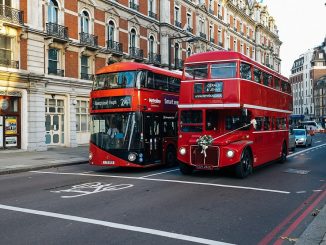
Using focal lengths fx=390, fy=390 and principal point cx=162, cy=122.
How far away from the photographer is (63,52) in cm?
2775

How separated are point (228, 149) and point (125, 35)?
23920 millimetres

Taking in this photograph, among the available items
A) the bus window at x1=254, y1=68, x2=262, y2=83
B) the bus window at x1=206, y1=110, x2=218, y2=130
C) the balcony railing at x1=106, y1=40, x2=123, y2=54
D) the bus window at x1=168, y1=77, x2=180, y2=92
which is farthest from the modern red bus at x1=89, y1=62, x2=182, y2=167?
the balcony railing at x1=106, y1=40, x2=123, y2=54

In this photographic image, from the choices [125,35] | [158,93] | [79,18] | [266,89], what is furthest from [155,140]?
[125,35]

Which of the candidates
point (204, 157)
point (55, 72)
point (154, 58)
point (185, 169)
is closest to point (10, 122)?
point (55, 72)

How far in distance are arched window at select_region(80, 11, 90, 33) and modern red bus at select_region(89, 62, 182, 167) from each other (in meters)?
15.9

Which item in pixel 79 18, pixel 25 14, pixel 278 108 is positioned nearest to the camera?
pixel 278 108

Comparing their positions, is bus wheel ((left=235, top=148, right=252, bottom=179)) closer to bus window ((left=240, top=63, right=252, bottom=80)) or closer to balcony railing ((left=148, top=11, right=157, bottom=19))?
bus window ((left=240, top=63, right=252, bottom=80))

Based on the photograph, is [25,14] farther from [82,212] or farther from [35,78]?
[82,212]

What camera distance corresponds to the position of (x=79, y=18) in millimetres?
29047

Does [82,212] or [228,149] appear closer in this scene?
[82,212]

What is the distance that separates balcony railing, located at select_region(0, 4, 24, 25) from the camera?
23.1m

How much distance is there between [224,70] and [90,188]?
5891mm

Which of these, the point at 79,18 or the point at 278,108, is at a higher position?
the point at 79,18

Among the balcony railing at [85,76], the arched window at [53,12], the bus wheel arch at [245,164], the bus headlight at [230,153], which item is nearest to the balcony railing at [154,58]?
the balcony railing at [85,76]
